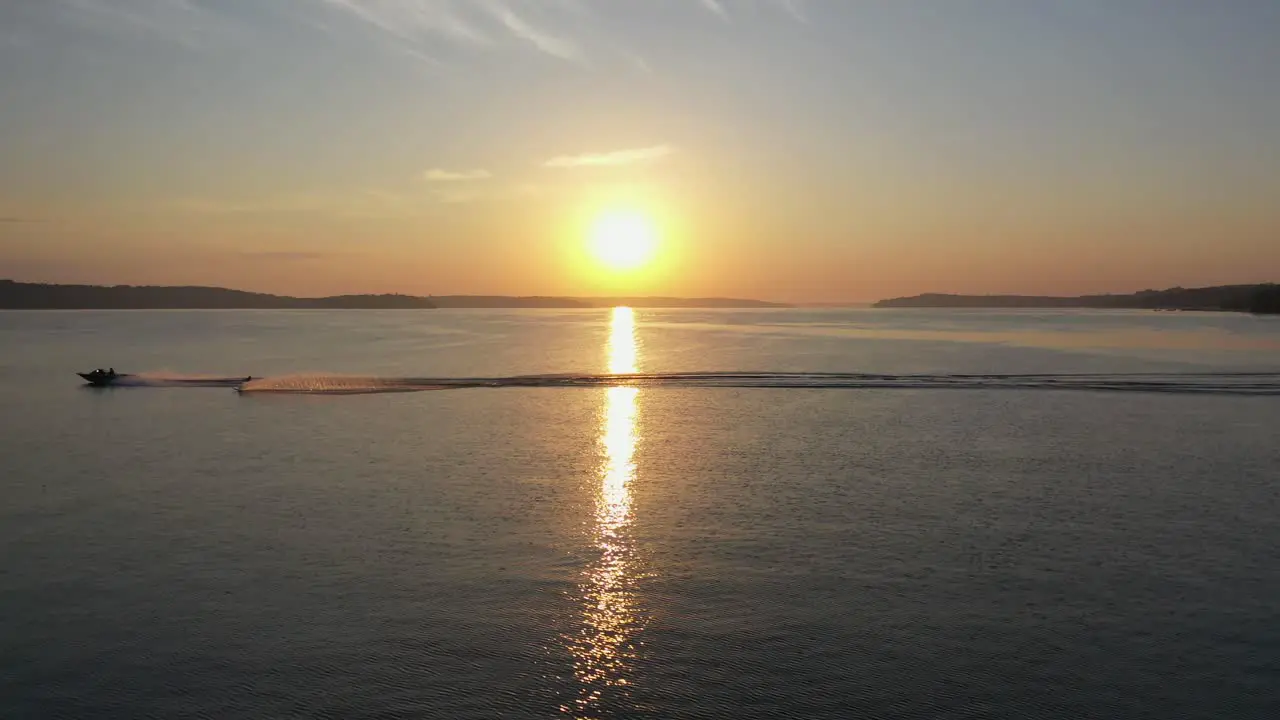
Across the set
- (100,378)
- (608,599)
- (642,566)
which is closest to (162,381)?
(100,378)

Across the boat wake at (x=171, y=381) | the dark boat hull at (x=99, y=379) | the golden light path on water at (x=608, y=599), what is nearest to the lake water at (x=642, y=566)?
the golden light path on water at (x=608, y=599)

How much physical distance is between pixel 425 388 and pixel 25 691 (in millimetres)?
50469

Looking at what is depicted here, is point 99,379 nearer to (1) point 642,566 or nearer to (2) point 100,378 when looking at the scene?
(2) point 100,378

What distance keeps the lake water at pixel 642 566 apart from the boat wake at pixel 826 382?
1476 cm

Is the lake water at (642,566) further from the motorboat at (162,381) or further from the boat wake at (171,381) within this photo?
the boat wake at (171,381)

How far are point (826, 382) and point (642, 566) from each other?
49004 mm

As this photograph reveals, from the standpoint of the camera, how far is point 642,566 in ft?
68.9

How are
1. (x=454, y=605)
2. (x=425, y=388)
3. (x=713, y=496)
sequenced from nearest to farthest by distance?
(x=454, y=605) → (x=713, y=496) → (x=425, y=388)

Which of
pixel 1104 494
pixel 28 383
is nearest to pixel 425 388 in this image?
pixel 28 383

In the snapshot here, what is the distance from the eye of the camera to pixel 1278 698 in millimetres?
14078

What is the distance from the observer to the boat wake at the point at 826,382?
6231cm

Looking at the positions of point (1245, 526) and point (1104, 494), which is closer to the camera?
point (1245, 526)

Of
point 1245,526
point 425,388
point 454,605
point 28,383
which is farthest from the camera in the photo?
point 28,383

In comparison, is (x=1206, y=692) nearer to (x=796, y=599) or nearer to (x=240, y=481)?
(x=796, y=599)
